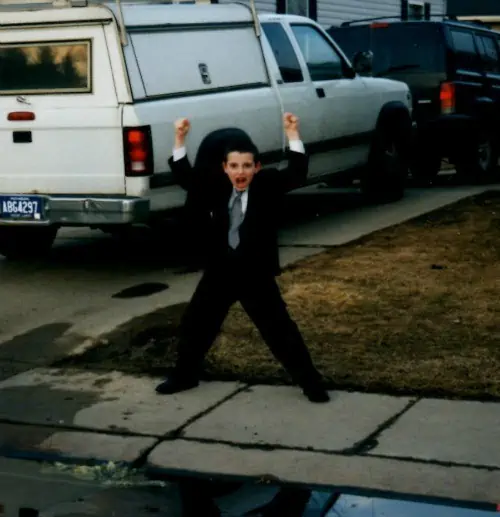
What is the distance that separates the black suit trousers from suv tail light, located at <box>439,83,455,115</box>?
334 inches

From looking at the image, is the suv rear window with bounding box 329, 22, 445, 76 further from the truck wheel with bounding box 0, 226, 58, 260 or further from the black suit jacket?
the black suit jacket

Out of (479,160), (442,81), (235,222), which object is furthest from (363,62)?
(235,222)

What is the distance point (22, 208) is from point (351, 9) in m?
20.4

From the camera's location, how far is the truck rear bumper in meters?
9.18

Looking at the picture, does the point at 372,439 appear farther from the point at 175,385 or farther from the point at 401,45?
the point at 401,45

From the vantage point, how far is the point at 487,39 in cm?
1605

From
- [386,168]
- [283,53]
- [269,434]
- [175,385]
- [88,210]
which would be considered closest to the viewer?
[269,434]

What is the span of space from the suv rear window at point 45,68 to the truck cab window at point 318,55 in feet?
9.93

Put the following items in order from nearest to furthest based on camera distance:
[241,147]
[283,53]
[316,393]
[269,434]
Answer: [269,434] < [241,147] < [316,393] < [283,53]

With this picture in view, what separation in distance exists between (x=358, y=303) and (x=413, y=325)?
72 centimetres

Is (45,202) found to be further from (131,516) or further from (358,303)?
(131,516)

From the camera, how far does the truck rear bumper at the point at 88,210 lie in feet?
30.1

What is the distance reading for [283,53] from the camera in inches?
451

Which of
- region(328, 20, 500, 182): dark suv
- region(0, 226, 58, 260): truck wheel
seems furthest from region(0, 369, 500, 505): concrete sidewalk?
region(328, 20, 500, 182): dark suv
